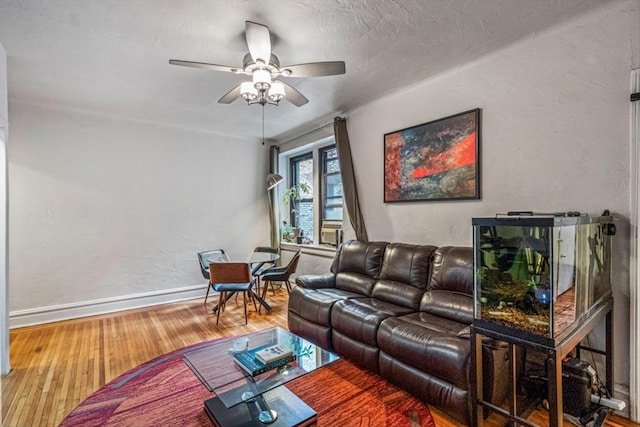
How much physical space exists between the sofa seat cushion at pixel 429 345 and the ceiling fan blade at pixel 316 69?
6.13 feet

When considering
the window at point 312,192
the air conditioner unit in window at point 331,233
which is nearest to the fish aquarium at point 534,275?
the air conditioner unit in window at point 331,233

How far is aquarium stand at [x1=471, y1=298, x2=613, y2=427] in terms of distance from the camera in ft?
4.56

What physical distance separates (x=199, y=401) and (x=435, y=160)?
9.19ft

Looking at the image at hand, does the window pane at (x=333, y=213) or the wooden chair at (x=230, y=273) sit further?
the window pane at (x=333, y=213)

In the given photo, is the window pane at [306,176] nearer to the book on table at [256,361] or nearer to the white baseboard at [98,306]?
the white baseboard at [98,306]

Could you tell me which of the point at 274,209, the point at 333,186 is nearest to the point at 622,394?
the point at 333,186

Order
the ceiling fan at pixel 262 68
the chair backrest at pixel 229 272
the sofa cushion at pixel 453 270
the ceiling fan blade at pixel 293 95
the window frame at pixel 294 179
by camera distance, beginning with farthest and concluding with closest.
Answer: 1. the window frame at pixel 294 179
2. the chair backrest at pixel 229 272
3. the ceiling fan blade at pixel 293 95
4. the sofa cushion at pixel 453 270
5. the ceiling fan at pixel 262 68

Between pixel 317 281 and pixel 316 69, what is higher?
pixel 316 69

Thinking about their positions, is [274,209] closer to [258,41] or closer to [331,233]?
[331,233]

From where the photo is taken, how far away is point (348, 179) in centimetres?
394

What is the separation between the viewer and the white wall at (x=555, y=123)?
1977 millimetres

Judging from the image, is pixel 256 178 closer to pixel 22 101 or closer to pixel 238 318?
pixel 238 318

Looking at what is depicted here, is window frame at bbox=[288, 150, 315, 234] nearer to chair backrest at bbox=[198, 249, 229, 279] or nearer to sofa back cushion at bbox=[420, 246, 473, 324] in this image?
chair backrest at bbox=[198, 249, 229, 279]

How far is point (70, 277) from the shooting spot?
12.7ft
